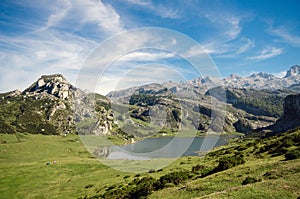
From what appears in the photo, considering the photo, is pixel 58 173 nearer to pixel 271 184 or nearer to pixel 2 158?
pixel 2 158

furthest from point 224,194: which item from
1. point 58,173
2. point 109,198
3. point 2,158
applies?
point 2,158

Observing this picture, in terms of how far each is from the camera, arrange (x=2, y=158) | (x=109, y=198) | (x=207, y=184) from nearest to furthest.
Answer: (x=207, y=184)
(x=109, y=198)
(x=2, y=158)

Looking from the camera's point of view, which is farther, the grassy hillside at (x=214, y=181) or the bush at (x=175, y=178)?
the bush at (x=175, y=178)

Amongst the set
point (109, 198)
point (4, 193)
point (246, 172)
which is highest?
point (246, 172)

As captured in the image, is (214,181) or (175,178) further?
(175,178)

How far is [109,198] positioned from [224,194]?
75.4 ft

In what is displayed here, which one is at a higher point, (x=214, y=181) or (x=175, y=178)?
(x=214, y=181)

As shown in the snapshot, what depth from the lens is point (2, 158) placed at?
126 metres

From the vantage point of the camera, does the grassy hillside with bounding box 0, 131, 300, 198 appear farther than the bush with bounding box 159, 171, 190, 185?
No

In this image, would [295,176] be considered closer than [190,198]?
Yes

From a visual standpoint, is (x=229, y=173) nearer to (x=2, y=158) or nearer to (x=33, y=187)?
(x=33, y=187)

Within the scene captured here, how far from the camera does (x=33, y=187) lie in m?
67.3

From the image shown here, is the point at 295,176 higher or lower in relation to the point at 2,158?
higher

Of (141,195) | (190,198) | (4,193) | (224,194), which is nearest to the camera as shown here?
(224,194)
